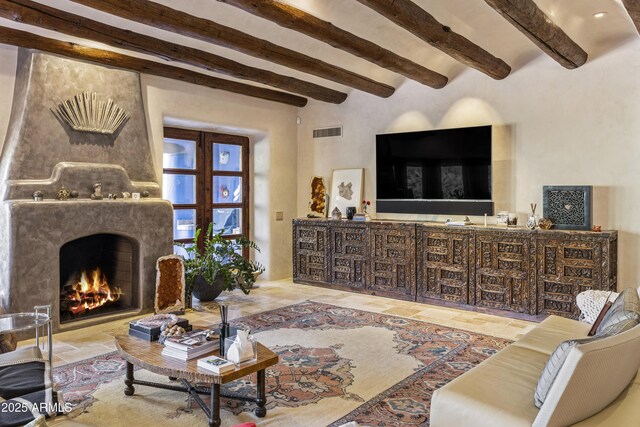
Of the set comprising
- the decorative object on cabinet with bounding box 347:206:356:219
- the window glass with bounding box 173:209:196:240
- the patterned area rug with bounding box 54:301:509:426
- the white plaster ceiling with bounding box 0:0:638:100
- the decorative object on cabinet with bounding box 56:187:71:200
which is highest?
the white plaster ceiling with bounding box 0:0:638:100

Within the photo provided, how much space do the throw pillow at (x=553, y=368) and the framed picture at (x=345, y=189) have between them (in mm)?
5118

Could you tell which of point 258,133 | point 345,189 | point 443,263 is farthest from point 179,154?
point 443,263

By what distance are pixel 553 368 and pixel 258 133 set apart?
6.05m

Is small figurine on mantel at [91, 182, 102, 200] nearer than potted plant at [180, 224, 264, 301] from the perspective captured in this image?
Yes

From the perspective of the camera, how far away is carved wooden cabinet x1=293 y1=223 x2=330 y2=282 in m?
7.07

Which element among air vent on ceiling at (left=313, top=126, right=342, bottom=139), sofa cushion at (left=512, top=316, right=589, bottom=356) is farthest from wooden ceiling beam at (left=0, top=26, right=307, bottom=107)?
sofa cushion at (left=512, top=316, right=589, bottom=356)

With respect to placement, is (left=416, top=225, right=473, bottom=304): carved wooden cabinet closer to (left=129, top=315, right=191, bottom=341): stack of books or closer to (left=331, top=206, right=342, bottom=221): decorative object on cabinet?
(left=331, top=206, right=342, bottom=221): decorative object on cabinet

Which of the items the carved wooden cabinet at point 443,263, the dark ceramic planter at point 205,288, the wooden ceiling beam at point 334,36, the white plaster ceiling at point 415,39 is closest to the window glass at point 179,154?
the white plaster ceiling at point 415,39

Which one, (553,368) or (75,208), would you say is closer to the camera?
(553,368)

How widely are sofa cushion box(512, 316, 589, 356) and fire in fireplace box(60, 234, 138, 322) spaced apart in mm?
4115

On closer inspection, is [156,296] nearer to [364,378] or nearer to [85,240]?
[85,240]

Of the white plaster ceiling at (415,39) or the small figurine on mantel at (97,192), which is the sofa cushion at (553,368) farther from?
the small figurine on mantel at (97,192)

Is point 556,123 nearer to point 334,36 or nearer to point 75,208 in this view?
point 334,36

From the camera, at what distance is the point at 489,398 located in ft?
7.39
